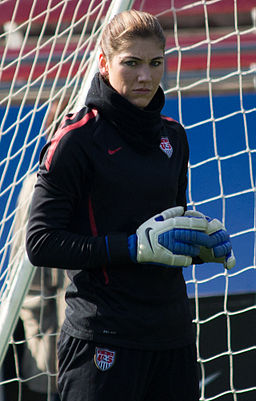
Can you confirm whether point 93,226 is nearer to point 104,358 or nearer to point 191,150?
point 104,358

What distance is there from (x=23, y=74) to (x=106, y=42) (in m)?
2.14

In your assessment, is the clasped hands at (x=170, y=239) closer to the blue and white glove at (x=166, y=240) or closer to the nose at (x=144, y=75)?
the blue and white glove at (x=166, y=240)

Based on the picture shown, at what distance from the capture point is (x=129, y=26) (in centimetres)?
133

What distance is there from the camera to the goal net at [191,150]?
2195 millimetres

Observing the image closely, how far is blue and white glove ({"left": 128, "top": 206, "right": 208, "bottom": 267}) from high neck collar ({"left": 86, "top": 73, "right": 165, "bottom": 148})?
162mm

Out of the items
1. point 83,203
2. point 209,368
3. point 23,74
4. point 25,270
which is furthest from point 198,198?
point 83,203

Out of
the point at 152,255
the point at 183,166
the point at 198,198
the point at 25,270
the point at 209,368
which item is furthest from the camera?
the point at 198,198

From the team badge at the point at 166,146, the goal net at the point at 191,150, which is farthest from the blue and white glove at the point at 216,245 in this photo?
the goal net at the point at 191,150

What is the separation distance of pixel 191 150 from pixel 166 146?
5.98ft

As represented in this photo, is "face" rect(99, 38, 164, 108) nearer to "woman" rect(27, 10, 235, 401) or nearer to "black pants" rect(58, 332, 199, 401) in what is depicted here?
"woman" rect(27, 10, 235, 401)

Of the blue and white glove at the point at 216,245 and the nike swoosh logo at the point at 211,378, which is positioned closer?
the blue and white glove at the point at 216,245

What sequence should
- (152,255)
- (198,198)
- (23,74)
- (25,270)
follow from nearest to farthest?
(152,255) → (25,270) → (198,198) → (23,74)

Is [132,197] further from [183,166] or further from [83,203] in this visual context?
[183,166]

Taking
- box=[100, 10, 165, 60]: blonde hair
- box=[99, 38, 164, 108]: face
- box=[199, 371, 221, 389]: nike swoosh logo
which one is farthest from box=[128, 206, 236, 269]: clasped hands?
box=[199, 371, 221, 389]: nike swoosh logo
